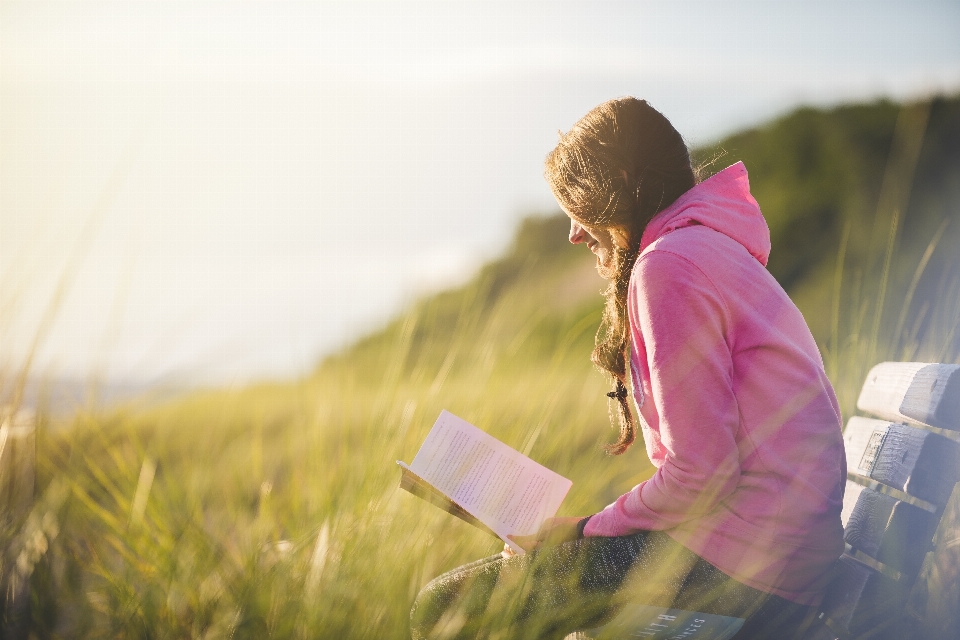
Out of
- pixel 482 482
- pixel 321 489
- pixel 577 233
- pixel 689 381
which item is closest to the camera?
pixel 689 381

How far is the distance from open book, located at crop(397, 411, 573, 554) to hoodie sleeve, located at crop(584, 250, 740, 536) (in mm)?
318

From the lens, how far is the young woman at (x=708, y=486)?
149 centimetres

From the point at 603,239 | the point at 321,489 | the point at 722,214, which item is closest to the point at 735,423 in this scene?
the point at 722,214

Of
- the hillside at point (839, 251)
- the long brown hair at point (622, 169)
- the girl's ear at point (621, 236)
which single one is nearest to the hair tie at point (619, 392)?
the long brown hair at point (622, 169)

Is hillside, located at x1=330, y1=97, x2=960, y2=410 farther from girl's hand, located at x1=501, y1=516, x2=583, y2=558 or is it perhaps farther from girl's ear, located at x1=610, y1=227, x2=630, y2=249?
girl's hand, located at x1=501, y1=516, x2=583, y2=558

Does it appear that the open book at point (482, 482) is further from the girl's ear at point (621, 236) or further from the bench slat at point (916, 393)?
the bench slat at point (916, 393)

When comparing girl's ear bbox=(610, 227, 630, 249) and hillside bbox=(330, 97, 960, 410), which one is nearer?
girl's ear bbox=(610, 227, 630, 249)

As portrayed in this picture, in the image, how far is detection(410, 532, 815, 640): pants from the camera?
151 centimetres

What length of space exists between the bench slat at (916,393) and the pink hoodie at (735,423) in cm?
21

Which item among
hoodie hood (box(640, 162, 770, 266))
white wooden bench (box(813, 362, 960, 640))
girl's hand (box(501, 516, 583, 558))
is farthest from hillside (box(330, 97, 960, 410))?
girl's hand (box(501, 516, 583, 558))

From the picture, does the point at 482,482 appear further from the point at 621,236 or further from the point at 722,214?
the point at 722,214

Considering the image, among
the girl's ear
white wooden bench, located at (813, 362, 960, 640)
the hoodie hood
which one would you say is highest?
the hoodie hood

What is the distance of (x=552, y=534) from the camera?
5.45 feet

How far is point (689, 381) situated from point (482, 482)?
0.58m
